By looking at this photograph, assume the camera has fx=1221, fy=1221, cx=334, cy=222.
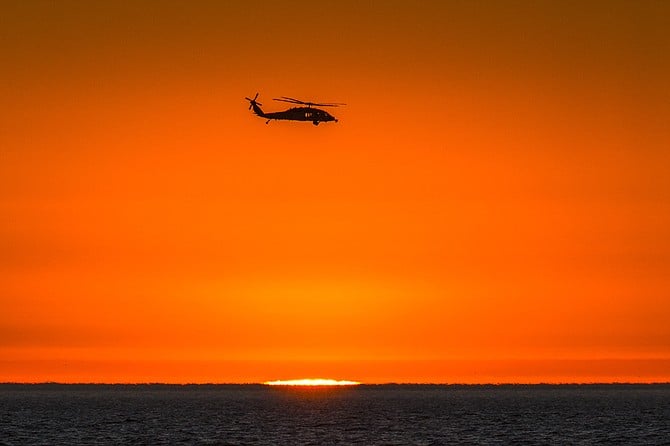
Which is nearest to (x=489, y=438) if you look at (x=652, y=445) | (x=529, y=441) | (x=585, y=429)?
(x=529, y=441)

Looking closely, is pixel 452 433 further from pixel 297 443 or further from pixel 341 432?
pixel 297 443

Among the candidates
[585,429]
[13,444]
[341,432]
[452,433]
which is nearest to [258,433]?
[341,432]

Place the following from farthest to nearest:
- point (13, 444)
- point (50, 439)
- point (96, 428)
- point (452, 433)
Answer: point (96, 428)
point (452, 433)
point (50, 439)
point (13, 444)

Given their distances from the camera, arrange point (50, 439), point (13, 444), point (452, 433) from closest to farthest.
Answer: point (13, 444)
point (50, 439)
point (452, 433)

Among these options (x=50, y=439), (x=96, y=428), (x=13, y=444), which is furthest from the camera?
(x=96, y=428)

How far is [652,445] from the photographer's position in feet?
479

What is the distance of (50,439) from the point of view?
501 ft

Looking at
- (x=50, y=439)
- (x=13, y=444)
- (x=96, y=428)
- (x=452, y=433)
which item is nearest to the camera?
(x=13, y=444)

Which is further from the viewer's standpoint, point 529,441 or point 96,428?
point 96,428

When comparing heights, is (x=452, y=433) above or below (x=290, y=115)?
below

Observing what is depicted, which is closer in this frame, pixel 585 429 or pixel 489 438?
pixel 489 438

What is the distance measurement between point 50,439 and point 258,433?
29.9 metres

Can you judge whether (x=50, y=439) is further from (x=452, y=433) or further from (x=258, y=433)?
(x=452, y=433)

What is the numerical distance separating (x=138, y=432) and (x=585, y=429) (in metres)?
66.2
